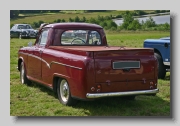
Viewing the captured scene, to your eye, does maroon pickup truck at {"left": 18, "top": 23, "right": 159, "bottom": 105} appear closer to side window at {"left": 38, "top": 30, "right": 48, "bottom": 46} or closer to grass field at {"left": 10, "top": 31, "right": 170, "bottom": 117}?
side window at {"left": 38, "top": 30, "right": 48, "bottom": 46}

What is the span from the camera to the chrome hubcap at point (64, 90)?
19.5 feet

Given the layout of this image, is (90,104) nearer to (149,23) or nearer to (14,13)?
(14,13)

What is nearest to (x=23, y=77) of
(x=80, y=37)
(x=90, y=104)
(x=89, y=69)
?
(x=80, y=37)

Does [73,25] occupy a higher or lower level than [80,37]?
higher

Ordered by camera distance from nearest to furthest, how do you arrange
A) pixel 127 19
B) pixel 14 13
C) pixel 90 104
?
pixel 90 104 → pixel 14 13 → pixel 127 19

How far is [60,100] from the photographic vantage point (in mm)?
6203

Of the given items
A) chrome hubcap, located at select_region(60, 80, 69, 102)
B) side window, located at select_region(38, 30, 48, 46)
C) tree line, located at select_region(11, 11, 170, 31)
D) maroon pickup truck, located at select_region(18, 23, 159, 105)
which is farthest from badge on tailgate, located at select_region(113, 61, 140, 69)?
side window, located at select_region(38, 30, 48, 46)

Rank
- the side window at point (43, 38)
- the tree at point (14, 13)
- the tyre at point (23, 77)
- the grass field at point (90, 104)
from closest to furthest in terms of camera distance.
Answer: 1. the grass field at point (90, 104)
2. the tree at point (14, 13)
3. the side window at point (43, 38)
4. the tyre at point (23, 77)

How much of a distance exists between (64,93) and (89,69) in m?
0.94

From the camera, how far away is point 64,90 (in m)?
6.02

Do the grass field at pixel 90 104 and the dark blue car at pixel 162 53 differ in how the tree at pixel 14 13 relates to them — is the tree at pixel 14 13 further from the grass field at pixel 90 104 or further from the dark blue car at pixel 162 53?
the dark blue car at pixel 162 53

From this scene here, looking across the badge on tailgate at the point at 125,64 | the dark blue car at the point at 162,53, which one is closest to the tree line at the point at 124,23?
the dark blue car at the point at 162,53

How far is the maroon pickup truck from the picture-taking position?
5387 mm

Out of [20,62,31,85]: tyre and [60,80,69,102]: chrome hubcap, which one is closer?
[60,80,69,102]: chrome hubcap
